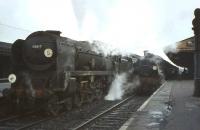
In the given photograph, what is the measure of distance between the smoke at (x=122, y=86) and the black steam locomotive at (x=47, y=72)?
254 inches

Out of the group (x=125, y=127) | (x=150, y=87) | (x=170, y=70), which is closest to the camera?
(x=125, y=127)

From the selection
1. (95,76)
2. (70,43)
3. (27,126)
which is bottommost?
(27,126)

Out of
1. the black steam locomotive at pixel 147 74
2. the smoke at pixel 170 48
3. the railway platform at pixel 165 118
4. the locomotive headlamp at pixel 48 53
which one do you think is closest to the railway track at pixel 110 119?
the railway platform at pixel 165 118

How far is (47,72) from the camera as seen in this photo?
15.2 metres

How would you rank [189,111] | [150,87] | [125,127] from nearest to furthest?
[125,127], [189,111], [150,87]

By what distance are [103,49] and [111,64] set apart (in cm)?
148

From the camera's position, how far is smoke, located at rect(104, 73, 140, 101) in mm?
23837

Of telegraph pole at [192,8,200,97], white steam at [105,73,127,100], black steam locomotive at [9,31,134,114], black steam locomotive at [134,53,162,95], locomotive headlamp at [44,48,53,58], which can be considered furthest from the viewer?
black steam locomotive at [134,53,162,95]

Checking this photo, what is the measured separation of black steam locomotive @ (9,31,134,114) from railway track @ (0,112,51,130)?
0.45 metres

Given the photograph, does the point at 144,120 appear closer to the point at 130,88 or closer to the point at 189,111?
the point at 189,111

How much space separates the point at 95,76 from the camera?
787 inches

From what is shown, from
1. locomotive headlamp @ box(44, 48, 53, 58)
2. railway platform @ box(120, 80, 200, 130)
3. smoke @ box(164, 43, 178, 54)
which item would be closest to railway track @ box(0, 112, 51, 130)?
locomotive headlamp @ box(44, 48, 53, 58)

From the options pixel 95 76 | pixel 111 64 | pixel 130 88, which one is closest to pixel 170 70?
pixel 130 88

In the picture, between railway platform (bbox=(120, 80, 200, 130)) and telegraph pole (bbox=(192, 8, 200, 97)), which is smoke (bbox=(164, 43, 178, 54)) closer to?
telegraph pole (bbox=(192, 8, 200, 97))
